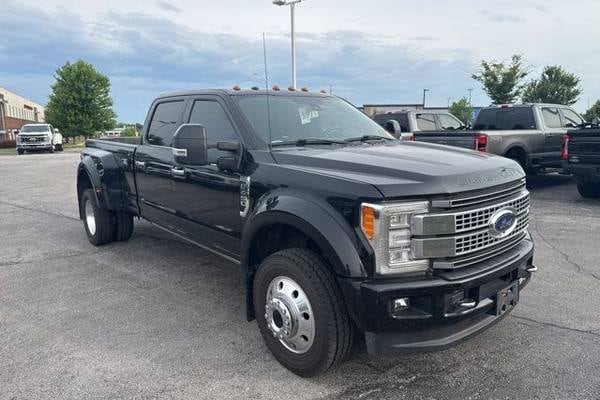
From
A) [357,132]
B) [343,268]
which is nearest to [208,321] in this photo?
[343,268]

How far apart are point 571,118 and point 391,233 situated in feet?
37.1

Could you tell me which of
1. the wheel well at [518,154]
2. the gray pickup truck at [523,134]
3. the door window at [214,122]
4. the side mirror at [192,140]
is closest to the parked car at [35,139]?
the gray pickup truck at [523,134]

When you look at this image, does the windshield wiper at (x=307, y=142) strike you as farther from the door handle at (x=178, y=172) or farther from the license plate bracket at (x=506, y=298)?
the license plate bracket at (x=506, y=298)

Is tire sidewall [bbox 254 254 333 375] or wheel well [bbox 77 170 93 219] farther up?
wheel well [bbox 77 170 93 219]

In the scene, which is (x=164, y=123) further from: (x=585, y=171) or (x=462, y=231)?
(x=585, y=171)

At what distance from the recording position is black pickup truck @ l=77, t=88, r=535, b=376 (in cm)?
266

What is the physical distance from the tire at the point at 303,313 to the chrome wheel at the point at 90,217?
388 cm

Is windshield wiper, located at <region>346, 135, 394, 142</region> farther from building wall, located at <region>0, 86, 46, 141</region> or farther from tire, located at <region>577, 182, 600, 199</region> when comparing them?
building wall, located at <region>0, 86, 46, 141</region>

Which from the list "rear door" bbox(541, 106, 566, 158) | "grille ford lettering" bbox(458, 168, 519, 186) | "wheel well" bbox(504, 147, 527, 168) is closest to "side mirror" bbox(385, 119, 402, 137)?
"grille ford lettering" bbox(458, 168, 519, 186)

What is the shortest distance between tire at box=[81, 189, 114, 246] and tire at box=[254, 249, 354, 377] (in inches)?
141

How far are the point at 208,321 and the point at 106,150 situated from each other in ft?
10.5

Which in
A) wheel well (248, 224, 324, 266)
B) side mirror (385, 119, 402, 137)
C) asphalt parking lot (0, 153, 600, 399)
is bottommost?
asphalt parking lot (0, 153, 600, 399)

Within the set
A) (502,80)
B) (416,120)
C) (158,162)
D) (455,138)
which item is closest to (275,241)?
(158,162)

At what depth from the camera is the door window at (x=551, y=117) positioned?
11124 mm
